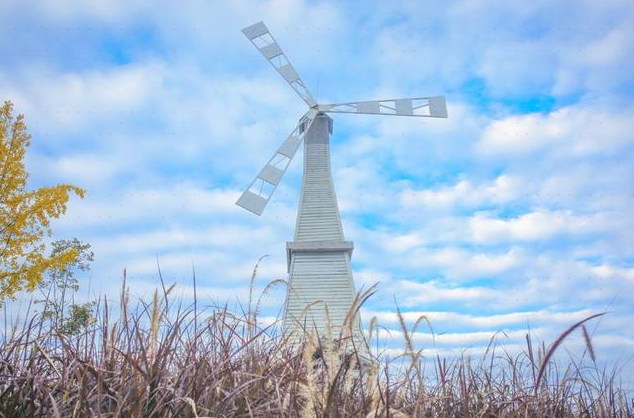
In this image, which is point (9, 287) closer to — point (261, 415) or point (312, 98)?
point (261, 415)

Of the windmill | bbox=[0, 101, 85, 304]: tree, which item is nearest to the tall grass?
bbox=[0, 101, 85, 304]: tree

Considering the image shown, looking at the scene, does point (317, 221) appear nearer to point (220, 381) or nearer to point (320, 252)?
point (320, 252)

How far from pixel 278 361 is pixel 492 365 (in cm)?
178

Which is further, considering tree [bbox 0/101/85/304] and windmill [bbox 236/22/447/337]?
windmill [bbox 236/22/447/337]

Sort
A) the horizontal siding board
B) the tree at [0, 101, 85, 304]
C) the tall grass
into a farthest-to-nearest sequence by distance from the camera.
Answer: the horizontal siding board
the tree at [0, 101, 85, 304]
the tall grass

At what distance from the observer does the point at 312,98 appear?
29891mm

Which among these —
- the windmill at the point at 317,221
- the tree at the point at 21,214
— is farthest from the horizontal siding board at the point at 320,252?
the tree at the point at 21,214

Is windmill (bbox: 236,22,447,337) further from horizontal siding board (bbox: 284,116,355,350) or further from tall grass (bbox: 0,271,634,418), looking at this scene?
tall grass (bbox: 0,271,634,418)

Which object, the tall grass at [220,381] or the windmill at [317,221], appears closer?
the tall grass at [220,381]

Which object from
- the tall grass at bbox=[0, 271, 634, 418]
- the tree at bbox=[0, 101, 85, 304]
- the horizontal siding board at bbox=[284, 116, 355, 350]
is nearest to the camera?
the tall grass at bbox=[0, 271, 634, 418]

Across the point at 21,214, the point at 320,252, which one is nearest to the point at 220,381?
the point at 21,214

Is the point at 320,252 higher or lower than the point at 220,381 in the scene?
higher

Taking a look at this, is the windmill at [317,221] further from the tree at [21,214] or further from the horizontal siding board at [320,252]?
the tree at [21,214]

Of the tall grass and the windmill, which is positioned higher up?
the windmill
